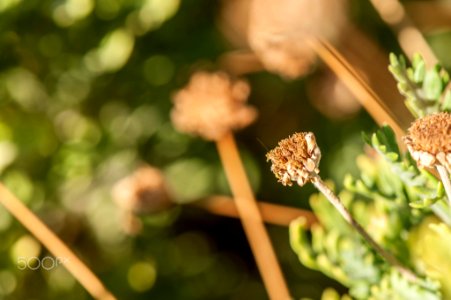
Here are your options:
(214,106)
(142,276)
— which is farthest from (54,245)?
(214,106)

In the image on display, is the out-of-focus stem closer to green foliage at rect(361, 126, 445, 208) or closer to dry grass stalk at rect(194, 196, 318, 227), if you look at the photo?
dry grass stalk at rect(194, 196, 318, 227)

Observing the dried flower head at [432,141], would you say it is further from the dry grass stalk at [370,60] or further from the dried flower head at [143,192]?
the dried flower head at [143,192]

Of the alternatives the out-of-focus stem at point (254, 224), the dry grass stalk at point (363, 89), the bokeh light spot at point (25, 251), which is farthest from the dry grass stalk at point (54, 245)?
the dry grass stalk at point (363, 89)

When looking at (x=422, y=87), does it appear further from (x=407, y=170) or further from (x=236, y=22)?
(x=236, y=22)

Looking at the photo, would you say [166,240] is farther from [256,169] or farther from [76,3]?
[76,3]

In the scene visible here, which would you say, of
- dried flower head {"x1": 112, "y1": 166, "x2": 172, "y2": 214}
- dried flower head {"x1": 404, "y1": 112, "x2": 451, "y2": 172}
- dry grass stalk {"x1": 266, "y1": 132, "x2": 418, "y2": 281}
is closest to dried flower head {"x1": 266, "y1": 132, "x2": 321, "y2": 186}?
dry grass stalk {"x1": 266, "y1": 132, "x2": 418, "y2": 281}

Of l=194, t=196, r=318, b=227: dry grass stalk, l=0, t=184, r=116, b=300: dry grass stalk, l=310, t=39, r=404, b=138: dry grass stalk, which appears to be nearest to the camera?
l=310, t=39, r=404, b=138: dry grass stalk
